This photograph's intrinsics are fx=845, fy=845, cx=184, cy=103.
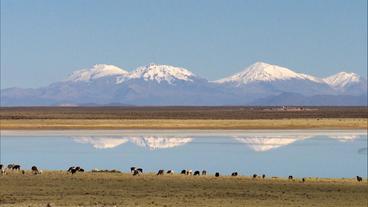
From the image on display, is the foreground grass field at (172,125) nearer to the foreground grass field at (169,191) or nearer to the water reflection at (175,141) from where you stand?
the water reflection at (175,141)

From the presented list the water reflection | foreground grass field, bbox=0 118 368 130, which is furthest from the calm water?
foreground grass field, bbox=0 118 368 130

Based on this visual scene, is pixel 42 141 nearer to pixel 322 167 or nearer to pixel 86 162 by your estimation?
pixel 86 162

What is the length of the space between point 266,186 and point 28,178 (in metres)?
9.84

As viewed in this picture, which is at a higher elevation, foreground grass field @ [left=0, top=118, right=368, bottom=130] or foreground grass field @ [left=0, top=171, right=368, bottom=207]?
foreground grass field @ [left=0, top=118, right=368, bottom=130]

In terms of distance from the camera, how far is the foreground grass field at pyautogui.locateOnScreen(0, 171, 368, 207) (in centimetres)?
2812

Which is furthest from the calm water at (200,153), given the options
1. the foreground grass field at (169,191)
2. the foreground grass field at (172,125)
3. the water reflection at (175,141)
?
the foreground grass field at (172,125)

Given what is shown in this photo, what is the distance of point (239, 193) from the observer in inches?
1216

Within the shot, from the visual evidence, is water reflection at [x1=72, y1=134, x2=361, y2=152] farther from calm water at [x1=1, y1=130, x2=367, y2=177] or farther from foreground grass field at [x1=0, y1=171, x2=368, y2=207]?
foreground grass field at [x1=0, y1=171, x2=368, y2=207]

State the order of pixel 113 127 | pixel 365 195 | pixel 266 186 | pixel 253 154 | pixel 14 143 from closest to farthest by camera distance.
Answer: pixel 365 195, pixel 266 186, pixel 253 154, pixel 14 143, pixel 113 127

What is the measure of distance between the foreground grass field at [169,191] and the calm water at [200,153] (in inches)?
231

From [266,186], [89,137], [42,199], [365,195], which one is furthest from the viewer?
[89,137]

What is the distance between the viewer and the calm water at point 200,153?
43.2 m

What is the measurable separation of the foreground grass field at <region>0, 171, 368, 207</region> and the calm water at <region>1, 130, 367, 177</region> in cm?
586

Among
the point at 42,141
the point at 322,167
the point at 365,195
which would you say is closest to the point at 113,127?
the point at 42,141
